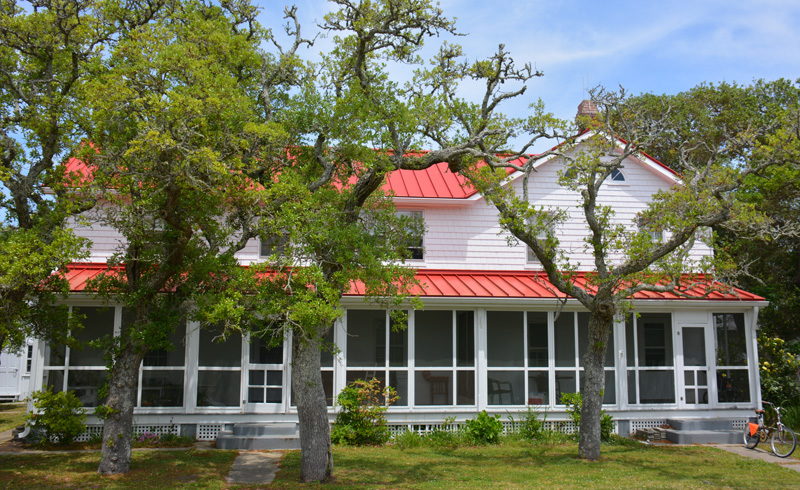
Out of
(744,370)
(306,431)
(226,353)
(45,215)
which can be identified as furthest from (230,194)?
(744,370)

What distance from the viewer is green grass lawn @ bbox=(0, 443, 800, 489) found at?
11.6 meters

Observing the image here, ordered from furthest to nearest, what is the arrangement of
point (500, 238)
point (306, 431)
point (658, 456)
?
point (500, 238) → point (658, 456) → point (306, 431)

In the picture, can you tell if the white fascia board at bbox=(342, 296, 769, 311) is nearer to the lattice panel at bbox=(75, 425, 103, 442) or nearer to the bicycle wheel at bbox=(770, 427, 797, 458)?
the bicycle wheel at bbox=(770, 427, 797, 458)

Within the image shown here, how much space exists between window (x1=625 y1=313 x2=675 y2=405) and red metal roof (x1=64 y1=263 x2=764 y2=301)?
0.92 m

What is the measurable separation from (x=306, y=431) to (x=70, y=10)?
8.36 metres

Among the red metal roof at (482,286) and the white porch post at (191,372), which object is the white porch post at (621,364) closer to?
the red metal roof at (482,286)

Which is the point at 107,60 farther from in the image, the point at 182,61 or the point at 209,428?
the point at 209,428

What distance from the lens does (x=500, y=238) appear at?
20.1 m

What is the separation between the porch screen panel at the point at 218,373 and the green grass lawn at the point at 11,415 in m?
6.70

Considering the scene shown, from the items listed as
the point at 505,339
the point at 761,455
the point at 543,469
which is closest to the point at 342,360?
the point at 505,339

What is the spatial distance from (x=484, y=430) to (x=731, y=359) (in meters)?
7.75

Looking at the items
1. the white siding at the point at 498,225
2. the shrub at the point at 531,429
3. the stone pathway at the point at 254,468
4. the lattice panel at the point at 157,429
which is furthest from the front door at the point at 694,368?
the lattice panel at the point at 157,429

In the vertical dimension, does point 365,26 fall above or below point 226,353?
above

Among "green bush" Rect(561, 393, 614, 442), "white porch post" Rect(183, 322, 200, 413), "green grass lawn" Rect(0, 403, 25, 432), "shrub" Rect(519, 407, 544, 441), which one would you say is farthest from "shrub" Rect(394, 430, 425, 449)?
"green grass lawn" Rect(0, 403, 25, 432)
